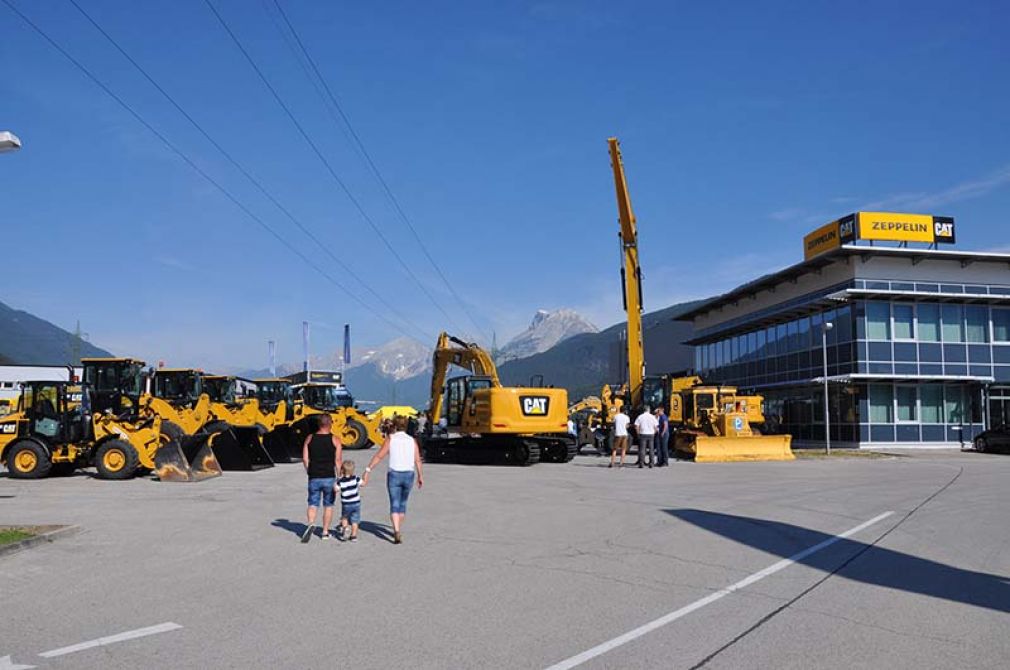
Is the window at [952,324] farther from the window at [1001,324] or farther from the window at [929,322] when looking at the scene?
the window at [1001,324]

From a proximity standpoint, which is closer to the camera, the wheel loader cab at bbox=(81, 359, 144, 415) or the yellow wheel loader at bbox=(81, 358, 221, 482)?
the yellow wheel loader at bbox=(81, 358, 221, 482)

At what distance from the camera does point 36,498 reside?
1694 cm

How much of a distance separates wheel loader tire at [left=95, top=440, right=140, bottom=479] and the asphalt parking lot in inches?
160

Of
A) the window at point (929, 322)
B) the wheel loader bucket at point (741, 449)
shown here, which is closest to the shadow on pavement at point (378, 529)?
the wheel loader bucket at point (741, 449)

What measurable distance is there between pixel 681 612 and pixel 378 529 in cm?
608

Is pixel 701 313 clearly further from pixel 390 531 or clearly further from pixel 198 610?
pixel 198 610

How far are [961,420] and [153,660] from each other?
4209 cm

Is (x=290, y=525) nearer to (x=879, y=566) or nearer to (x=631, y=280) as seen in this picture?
(x=879, y=566)

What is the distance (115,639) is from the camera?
6.61 m

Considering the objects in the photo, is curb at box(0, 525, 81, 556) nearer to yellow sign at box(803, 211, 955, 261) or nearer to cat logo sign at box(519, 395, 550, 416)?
cat logo sign at box(519, 395, 550, 416)

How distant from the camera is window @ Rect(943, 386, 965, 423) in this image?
133 ft

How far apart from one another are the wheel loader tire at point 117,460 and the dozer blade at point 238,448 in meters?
2.77

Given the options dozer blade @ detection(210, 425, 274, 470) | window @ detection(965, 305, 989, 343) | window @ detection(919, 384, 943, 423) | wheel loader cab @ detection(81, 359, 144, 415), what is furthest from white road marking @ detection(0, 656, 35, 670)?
window @ detection(965, 305, 989, 343)

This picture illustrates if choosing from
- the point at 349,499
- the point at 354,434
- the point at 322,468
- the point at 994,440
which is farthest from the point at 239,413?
the point at 994,440
